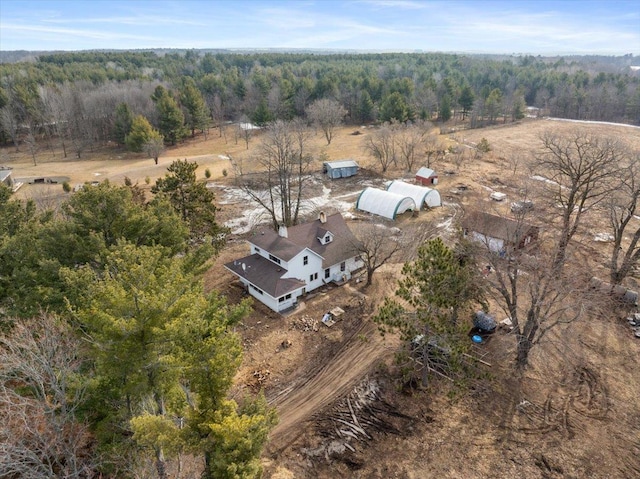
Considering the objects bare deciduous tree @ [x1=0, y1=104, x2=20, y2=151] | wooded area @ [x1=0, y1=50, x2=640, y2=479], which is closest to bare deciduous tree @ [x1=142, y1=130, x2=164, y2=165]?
bare deciduous tree @ [x1=0, y1=104, x2=20, y2=151]

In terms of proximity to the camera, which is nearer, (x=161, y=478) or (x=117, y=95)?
(x=161, y=478)

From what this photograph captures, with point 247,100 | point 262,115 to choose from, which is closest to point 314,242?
point 262,115

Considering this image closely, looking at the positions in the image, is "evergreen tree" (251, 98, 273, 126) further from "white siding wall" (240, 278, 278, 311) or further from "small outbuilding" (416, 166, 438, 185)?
"white siding wall" (240, 278, 278, 311)

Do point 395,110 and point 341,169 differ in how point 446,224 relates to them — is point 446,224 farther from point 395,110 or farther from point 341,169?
point 395,110

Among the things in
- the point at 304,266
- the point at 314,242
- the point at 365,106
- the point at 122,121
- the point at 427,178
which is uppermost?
the point at 365,106

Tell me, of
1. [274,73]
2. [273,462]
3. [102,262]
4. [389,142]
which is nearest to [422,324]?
[273,462]

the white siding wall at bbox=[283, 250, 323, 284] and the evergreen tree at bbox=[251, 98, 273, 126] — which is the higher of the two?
the evergreen tree at bbox=[251, 98, 273, 126]

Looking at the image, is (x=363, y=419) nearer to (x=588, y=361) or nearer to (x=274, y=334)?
(x=274, y=334)
